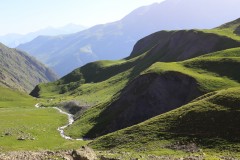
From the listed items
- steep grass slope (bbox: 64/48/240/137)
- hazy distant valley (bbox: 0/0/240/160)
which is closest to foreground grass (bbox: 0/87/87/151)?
hazy distant valley (bbox: 0/0/240/160)

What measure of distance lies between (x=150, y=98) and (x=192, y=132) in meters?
33.5

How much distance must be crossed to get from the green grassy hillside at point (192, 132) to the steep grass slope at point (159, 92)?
61.5 feet

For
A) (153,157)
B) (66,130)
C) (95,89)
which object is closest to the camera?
(153,157)

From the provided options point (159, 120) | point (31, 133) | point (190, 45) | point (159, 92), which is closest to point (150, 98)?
point (159, 92)

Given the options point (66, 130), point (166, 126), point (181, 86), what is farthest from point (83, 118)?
point (166, 126)

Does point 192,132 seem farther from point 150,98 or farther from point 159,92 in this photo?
point 159,92

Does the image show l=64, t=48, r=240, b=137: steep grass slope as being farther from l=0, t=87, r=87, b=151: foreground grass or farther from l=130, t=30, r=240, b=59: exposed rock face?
l=130, t=30, r=240, b=59: exposed rock face

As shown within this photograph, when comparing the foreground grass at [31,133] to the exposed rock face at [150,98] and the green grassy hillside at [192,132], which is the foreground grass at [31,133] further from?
the green grassy hillside at [192,132]

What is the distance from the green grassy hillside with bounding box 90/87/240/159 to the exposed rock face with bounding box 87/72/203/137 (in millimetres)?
18726

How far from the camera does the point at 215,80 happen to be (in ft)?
308

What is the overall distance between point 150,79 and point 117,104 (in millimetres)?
10595

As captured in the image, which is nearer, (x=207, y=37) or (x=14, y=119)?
(x=14, y=119)

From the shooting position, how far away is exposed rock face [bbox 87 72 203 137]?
9079 centimetres

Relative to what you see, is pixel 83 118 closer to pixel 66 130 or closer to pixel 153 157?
pixel 66 130
